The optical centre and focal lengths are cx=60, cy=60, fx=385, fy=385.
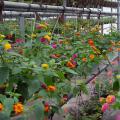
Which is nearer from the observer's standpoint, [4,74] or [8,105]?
[8,105]

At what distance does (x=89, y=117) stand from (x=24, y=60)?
164 centimetres

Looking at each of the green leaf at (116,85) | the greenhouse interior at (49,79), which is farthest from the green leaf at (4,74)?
the green leaf at (116,85)

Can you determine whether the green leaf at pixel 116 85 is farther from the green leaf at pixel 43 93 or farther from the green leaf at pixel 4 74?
the green leaf at pixel 4 74

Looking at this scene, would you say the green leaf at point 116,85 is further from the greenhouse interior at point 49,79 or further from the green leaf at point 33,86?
the green leaf at point 33,86

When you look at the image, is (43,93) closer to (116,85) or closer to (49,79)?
(49,79)

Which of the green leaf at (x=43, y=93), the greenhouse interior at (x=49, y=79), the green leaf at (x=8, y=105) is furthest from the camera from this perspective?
the green leaf at (x=43, y=93)

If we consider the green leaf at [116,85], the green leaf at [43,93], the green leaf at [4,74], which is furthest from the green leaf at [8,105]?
the green leaf at [116,85]

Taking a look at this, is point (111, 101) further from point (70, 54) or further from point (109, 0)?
point (109, 0)

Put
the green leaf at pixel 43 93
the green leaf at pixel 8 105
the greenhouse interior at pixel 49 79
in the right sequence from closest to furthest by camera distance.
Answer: the green leaf at pixel 8 105
the greenhouse interior at pixel 49 79
the green leaf at pixel 43 93

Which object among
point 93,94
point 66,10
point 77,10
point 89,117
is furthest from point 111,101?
point 77,10

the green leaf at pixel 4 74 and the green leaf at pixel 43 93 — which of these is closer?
the green leaf at pixel 4 74

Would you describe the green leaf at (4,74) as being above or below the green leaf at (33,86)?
above

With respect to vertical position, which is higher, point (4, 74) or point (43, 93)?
point (4, 74)

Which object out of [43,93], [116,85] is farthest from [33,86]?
[116,85]
